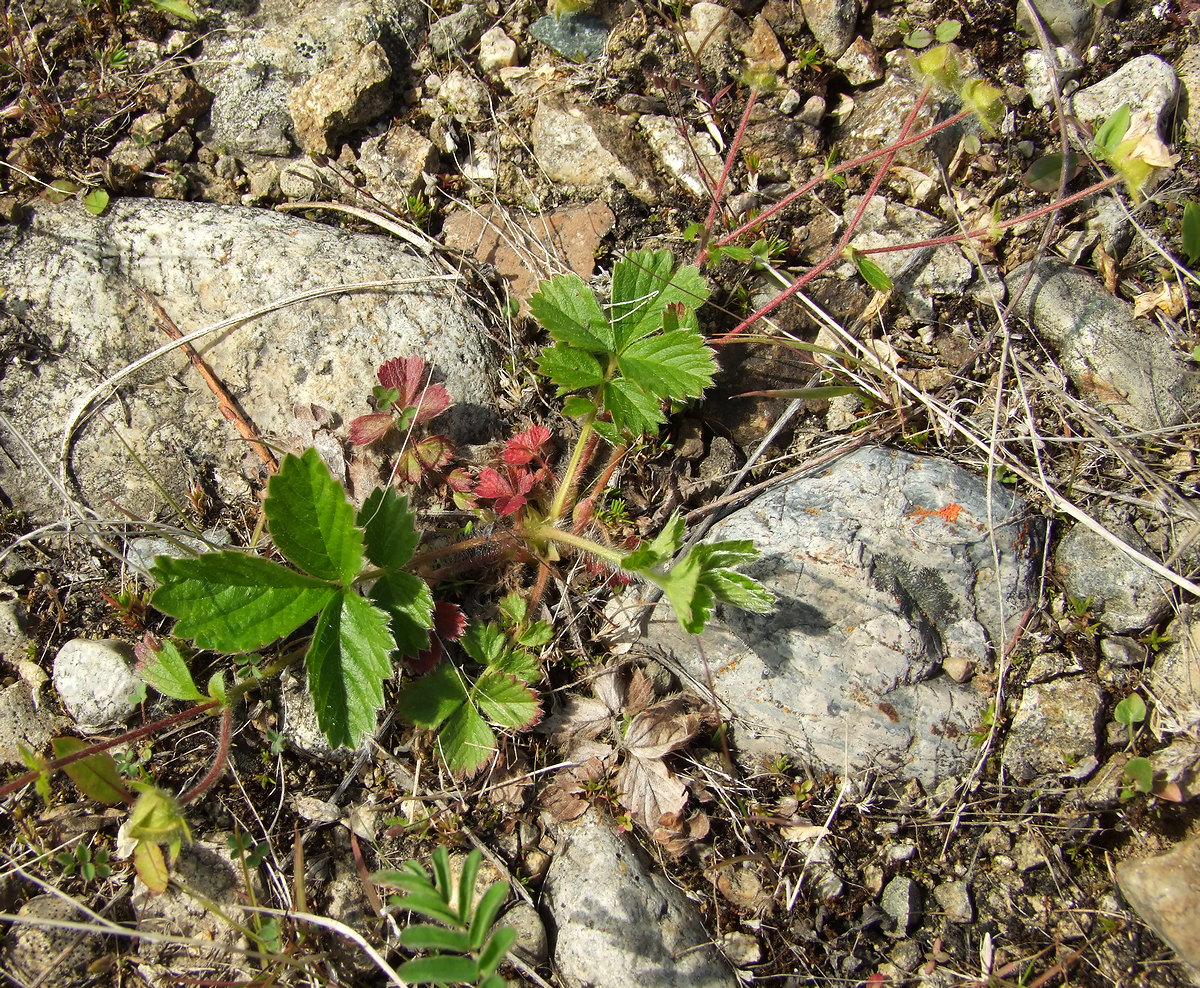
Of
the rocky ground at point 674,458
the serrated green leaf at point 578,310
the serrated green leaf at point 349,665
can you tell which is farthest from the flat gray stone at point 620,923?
the serrated green leaf at point 578,310

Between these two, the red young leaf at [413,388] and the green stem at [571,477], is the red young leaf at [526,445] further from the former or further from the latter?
the red young leaf at [413,388]

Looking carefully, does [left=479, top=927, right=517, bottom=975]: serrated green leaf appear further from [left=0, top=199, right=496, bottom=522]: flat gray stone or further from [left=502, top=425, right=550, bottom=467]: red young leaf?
[left=0, top=199, right=496, bottom=522]: flat gray stone

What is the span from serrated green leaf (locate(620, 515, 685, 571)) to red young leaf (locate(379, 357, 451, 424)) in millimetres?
886

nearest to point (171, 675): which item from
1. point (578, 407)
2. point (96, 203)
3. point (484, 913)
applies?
point (484, 913)

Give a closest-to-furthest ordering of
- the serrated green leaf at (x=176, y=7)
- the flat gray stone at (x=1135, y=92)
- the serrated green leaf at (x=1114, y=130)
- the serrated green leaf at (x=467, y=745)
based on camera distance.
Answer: the serrated green leaf at (x=467, y=745)
the serrated green leaf at (x=1114, y=130)
the serrated green leaf at (x=176, y=7)
the flat gray stone at (x=1135, y=92)

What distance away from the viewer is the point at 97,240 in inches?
110

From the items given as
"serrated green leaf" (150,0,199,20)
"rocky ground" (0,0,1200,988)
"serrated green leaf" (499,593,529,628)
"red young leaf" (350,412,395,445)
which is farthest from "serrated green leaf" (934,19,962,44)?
"serrated green leaf" (150,0,199,20)

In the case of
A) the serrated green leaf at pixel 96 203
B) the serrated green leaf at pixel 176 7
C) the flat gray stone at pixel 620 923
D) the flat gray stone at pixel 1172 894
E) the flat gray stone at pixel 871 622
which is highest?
the serrated green leaf at pixel 176 7

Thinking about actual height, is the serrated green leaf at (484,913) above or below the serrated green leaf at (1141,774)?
above

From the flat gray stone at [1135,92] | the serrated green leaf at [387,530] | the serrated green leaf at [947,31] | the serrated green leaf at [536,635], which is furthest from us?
the serrated green leaf at [947,31]

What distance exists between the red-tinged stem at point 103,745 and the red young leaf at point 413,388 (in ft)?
3.58

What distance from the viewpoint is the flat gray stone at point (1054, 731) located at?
2494 mm

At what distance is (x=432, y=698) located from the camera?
2.50 meters

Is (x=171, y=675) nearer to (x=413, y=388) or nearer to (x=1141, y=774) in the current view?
(x=413, y=388)
